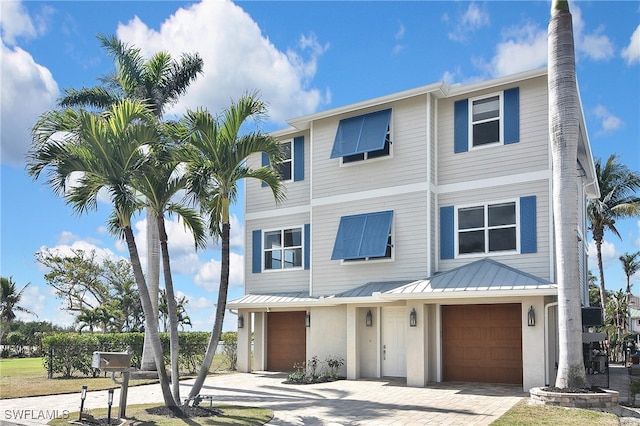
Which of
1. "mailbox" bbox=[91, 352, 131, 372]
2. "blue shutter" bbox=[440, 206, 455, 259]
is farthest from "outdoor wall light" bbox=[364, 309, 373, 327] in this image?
"mailbox" bbox=[91, 352, 131, 372]

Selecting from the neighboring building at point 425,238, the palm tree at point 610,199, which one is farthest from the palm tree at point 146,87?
the palm tree at point 610,199

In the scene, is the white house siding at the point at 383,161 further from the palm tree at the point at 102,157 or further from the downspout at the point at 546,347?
the palm tree at the point at 102,157

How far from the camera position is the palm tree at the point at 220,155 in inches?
492

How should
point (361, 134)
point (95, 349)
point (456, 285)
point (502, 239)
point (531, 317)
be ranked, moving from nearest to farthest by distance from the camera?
point (531, 317) → point (456, 285) → point (502, 239) → point (361, 134) → point (95, 349)

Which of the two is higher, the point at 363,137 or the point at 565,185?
the point at 363,137

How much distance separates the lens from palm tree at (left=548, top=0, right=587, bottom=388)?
42.0ft

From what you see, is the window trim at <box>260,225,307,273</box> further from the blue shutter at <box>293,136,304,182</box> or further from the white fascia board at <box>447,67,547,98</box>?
the white fascia board at <box>447,67,547,98</box>

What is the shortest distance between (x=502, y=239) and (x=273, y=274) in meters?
8.60

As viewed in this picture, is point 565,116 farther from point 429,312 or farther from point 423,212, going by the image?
point 429,312

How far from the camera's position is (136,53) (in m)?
20.3

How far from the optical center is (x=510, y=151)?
659 inches

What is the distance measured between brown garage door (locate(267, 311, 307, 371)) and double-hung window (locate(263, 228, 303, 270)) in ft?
5.94

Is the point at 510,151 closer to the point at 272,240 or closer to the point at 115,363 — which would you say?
the point at 272,240

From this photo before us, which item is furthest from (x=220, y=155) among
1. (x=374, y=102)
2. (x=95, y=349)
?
(x=95, y=349)
